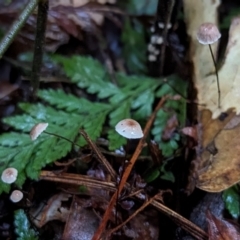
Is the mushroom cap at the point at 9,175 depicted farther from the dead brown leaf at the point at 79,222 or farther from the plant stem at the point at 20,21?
the plant stem at the point at 20,21

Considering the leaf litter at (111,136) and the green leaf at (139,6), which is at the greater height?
the green leaf at (139,6)

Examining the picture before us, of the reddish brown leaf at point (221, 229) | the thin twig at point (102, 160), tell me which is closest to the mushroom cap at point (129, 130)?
the thin twig at point (102, 160)

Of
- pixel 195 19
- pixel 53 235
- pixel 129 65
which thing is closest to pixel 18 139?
pixel 53 235

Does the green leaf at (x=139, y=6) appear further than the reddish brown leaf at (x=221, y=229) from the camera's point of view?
Yes

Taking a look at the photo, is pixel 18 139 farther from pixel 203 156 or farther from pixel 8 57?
pixel 203 156

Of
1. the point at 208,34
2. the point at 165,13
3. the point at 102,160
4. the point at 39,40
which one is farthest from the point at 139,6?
the point at 102,160

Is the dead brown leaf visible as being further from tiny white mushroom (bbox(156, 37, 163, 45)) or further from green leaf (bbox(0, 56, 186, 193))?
tiny white mushroom (bbox(156, 37, 163, 45))

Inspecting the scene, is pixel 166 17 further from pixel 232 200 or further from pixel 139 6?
pixel 232 200

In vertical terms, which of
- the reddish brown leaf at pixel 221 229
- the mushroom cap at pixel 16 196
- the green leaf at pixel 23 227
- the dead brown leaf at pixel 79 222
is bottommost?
the green leaf at pixel 23 227

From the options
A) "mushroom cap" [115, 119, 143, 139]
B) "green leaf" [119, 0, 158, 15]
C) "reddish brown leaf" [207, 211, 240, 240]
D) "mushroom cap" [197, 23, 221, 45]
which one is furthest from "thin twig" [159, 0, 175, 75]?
"reddish brown leaf" [207, 211, 240, 240]
